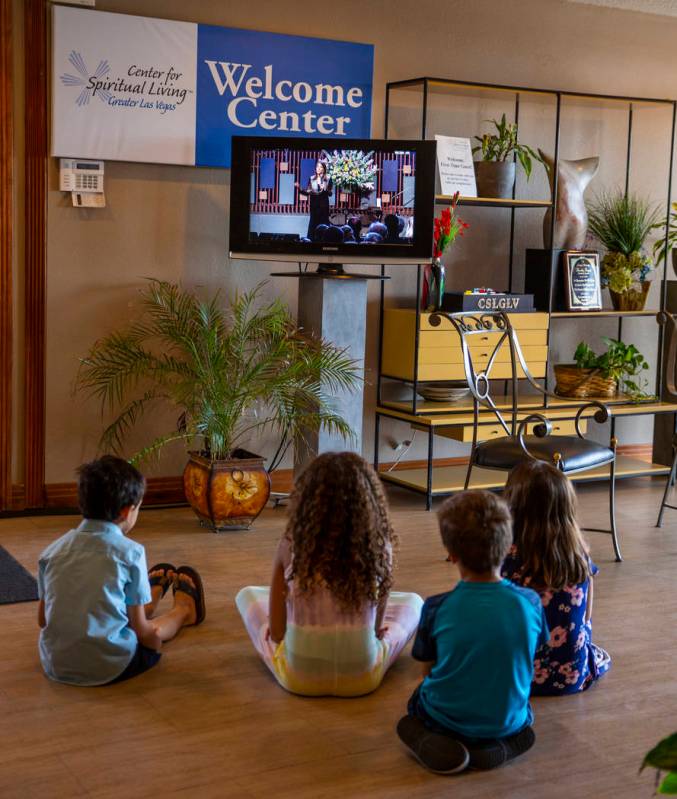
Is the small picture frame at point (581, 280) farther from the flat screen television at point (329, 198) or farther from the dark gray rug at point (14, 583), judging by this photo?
the dark gray rug at point (14, 583)

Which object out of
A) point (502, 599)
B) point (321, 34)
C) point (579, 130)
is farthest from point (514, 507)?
point (579, 130)

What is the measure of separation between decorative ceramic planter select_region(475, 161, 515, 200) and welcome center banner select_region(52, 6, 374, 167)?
61 cm

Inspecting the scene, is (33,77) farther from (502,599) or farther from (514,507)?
(502,599)

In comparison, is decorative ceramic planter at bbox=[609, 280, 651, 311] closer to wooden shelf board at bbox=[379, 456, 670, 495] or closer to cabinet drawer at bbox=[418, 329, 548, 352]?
cabinet drawer at bbox=[418, 329, 548, 352]

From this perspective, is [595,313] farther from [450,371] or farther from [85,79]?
[85,79]

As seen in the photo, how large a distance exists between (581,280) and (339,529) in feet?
10.9

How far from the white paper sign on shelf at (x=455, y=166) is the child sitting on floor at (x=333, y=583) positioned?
2.77m

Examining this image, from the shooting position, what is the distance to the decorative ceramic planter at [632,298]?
5.94 meters

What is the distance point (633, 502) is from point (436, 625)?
3.25 meters

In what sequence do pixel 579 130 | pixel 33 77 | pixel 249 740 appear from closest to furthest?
pixel 249 740
pixel 33 77
pixel 579 130

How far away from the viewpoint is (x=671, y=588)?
Answer: 412 centimetres

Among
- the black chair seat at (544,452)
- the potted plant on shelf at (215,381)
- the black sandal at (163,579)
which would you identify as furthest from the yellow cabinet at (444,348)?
the black sandal at (163,579)

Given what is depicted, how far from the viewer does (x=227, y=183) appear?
207 inches

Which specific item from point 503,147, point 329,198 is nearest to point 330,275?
point 329,198
